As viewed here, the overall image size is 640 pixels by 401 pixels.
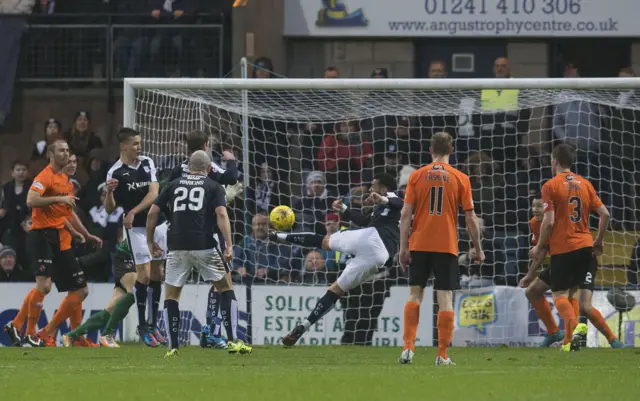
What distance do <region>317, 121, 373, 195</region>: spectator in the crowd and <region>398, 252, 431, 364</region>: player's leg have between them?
6.75 meters

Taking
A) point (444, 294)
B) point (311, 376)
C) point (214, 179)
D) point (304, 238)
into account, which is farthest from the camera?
point (304, 238)

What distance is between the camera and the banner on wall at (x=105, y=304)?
16984 millimetres

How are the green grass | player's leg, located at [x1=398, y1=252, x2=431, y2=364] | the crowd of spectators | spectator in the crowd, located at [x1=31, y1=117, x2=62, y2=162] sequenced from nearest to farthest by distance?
the green grass < player's leg, located at [x1=398, y1=252, x2=431, y2=364] < the crowd of spectators < spectator in the crowd, located at [x1=31, y1=117, x2=62, y2=162]

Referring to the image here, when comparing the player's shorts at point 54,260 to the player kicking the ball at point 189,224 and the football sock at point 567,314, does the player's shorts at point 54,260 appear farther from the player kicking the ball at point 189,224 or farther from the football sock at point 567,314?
the football sock at point 567,314

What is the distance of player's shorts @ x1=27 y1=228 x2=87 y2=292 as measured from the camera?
591 inches

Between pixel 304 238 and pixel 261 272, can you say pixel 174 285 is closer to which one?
pixel 304 238

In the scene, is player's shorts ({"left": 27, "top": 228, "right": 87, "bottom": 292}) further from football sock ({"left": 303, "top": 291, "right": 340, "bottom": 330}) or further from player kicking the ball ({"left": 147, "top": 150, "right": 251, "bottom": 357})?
player kicking the ball ({"left": 147, "top": 150, "right": 251, "bottom": 357})

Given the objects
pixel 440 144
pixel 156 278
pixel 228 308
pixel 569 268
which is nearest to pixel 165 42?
pixel 156 278

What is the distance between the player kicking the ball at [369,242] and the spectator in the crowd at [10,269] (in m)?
4.94

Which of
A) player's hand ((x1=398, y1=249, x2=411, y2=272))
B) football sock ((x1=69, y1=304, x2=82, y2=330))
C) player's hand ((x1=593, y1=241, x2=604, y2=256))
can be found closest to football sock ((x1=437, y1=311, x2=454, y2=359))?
player's hand ((x1=398, y1=249, x2=411, y2=272))

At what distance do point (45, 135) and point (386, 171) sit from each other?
575 cm

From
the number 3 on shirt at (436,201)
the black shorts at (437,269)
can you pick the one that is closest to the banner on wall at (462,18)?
the number 3 on shirt at (436,201)

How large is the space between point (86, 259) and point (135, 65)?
4383 millimetres

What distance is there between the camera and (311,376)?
32.2 feet
